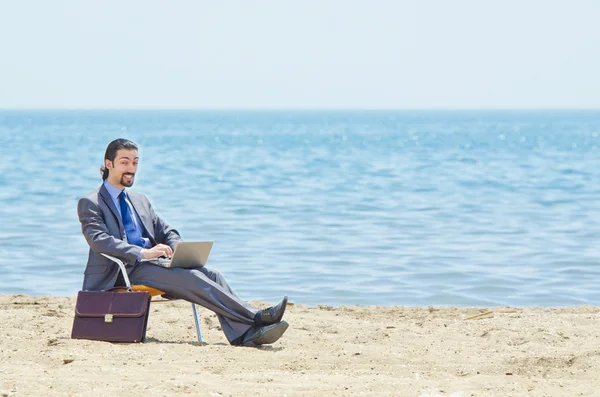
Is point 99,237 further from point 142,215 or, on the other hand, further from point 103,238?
point 142,215

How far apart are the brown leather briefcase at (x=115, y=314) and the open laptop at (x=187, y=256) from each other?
0.27 m

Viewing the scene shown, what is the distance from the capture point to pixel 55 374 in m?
4.87

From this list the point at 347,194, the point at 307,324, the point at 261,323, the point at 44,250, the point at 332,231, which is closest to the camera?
the point at 261,323

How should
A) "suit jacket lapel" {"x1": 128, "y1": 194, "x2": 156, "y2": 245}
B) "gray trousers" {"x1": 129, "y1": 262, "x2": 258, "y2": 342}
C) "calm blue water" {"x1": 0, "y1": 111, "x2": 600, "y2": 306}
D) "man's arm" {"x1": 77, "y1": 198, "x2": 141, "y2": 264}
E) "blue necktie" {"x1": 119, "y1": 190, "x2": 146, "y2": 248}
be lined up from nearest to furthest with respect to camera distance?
"man's arm" {"x1": 77, "y1": 198, "x2": 141, "y2": 264} < "gray trousers" {"x1": 129, "y1": 262, "x2": 258, "y2": 342} < "blue necktie" {"x1": 119, "y1": 190, "x2": 146, "y2": 248} < "suit jacket lapel" {"x1": 128, "y1": 194, "x2": 156, "y2": 245} < "calm blue water" {"x1": 0, "y1": 111, "x2": 600, "y2": 306}

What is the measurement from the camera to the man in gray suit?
591 centimetres

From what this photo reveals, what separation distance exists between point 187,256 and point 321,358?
107 cm

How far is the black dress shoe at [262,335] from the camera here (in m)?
5.88

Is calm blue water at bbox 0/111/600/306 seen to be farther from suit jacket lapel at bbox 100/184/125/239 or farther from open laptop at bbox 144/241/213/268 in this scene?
suit jacket lapel at bbox 100/184/125/239

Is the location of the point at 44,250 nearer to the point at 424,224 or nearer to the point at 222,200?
the point at 424,224

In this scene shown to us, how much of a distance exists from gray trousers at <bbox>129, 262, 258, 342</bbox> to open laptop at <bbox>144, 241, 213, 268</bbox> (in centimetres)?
4

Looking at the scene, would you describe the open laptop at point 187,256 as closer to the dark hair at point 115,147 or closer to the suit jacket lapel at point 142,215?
the suit jacket lapel at point 142,215

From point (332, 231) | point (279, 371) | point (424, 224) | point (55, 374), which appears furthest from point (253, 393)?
point (424, 224)

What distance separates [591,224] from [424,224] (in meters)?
2.67

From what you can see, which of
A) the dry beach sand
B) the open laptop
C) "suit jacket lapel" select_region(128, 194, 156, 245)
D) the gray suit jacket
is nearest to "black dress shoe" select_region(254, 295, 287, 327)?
the dry beach sand
